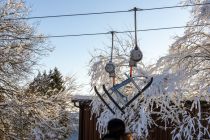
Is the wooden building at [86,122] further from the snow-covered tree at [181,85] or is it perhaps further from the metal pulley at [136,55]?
the metal pulley at [136,55]

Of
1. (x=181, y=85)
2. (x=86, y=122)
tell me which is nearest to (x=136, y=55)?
(x=181, y=85)

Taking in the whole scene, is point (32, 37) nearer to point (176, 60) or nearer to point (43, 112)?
point (43, 112)

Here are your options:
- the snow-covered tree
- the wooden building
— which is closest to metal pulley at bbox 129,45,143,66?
the snow-covered tree

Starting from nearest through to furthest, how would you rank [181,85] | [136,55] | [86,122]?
[136,55] → [181,85] → [86,122]

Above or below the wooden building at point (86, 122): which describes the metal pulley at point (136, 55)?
above

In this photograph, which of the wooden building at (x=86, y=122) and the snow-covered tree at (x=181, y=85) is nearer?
the snow-covered tree at (x=181, y=85)

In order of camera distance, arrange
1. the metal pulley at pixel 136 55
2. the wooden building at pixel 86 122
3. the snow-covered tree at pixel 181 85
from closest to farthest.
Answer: the metal pulley at pixel 136 55 → the snow-covered tree at pixel 181 85 → the wooden building at pixel 86 122

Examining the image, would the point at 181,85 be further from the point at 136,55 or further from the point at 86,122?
Answer: the point at 86,122

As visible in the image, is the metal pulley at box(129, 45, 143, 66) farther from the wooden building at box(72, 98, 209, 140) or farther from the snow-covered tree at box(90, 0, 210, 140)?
the wooden building at box(72, 98, 209, 140)

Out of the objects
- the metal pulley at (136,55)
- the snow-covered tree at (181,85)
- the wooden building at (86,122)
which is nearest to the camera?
the metal pulley at (136,55)

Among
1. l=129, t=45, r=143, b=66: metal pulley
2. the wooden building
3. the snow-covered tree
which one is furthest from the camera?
the wooden building

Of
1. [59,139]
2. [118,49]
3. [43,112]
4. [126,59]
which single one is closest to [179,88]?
[126,59]

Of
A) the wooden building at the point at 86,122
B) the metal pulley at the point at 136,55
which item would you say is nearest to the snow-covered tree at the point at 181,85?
the wooden building at the point at 86,122

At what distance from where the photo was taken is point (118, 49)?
Answer: 1994cm
